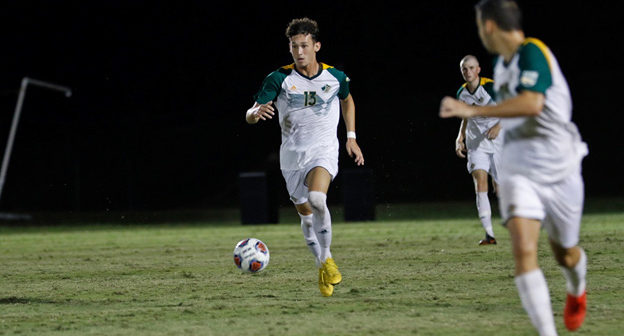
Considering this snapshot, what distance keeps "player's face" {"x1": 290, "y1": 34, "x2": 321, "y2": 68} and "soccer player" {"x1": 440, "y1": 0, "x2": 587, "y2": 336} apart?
355 centimetres

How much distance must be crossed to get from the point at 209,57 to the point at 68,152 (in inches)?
226

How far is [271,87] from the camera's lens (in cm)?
880

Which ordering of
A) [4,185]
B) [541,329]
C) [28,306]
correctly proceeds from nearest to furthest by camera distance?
[541,329] → [28,306] → [4,185]

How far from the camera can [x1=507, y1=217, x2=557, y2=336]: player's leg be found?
16.5 feet

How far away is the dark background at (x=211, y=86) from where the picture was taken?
3038cm

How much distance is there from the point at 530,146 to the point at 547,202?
320 mm

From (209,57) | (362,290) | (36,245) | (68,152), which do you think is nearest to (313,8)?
(209,57)

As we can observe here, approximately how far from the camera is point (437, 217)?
70.7ft

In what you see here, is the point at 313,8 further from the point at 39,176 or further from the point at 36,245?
the point at 36,245

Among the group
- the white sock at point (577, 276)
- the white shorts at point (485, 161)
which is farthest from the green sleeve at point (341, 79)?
the white shorts at point (485, 161)

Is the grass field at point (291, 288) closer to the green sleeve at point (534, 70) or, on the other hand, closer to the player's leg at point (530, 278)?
the player's leg at point (530, 278)

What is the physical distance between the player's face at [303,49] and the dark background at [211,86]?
→ 20.7 meters

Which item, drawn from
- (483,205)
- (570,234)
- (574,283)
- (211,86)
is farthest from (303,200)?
(211,86)

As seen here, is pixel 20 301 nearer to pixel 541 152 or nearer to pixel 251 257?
pixel 251 257
